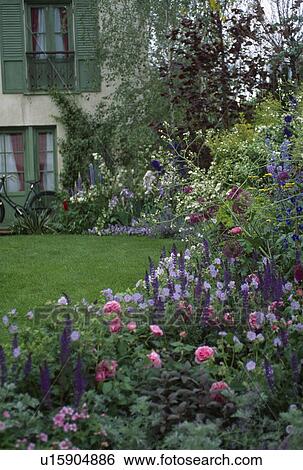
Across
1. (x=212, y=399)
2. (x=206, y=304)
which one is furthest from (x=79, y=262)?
(x=212, y=399)

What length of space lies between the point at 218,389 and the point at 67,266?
4763mm

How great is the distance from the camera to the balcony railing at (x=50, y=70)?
47.2ft

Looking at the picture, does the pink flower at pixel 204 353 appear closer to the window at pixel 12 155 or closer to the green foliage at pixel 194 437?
the green foliage at pixel 194 437

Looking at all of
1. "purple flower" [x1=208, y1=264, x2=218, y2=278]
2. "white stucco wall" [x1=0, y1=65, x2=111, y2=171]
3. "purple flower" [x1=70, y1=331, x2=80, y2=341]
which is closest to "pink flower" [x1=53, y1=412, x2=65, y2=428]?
"purple flower" [x1=70, y1=331, x2=80, y2=341]

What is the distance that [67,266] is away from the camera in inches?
291

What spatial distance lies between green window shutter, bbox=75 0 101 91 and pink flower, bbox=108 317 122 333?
37.4 feet

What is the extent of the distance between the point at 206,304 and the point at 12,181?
37.8ft

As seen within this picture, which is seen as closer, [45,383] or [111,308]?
[45,383]

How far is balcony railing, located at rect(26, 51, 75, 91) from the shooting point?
1438cm

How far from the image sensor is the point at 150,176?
34.7ft

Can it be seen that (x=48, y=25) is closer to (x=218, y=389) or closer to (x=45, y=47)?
(x=45, y=47)

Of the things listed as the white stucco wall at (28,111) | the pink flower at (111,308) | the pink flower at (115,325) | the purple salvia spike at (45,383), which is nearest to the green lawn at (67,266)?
the pink flower at (111,308)

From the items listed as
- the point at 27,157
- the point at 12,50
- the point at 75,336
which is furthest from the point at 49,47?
the point at 75,336

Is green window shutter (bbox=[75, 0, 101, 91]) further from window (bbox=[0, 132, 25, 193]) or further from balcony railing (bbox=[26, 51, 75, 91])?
window (bbox=[0, 132, 25, 193])
